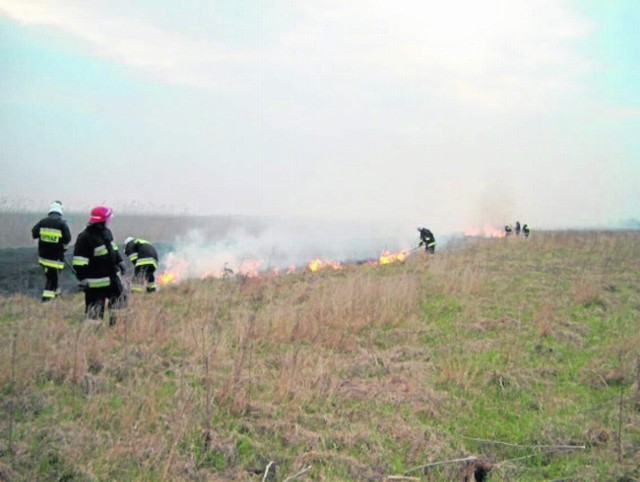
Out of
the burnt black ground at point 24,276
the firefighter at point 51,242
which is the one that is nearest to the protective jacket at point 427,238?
the burnt black ground at point 24,276

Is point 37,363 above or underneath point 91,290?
underneath

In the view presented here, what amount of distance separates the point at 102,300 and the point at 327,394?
4.58m

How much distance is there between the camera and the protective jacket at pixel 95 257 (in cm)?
732

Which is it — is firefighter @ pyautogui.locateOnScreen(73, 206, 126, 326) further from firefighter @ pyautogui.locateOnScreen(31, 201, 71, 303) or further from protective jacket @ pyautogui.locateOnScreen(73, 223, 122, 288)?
firefighter @ pyautogui.locateOnScreen(31, 201, 71, 303)

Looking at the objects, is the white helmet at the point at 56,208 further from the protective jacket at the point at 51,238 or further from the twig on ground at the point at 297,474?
the twig on ground at the point at 297,474

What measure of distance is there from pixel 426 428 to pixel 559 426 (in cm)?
132

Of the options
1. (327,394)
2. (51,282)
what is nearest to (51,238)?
(51,282)

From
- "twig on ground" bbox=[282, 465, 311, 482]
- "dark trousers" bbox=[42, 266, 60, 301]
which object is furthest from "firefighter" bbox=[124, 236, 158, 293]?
"twig on ground" bbox=[282, 465, 311, 482]

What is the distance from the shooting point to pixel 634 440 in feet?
13.6

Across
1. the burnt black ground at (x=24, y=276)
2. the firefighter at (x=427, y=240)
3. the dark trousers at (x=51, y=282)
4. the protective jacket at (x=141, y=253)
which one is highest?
the firefighter at (x=427, y=240)

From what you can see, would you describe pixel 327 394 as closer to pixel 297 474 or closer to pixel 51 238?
pixel 297 474

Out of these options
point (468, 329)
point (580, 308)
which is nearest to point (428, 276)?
point (580, 308)

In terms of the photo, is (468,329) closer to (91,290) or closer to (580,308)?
(580,308)

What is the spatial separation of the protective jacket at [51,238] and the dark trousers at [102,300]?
270 centimetres
